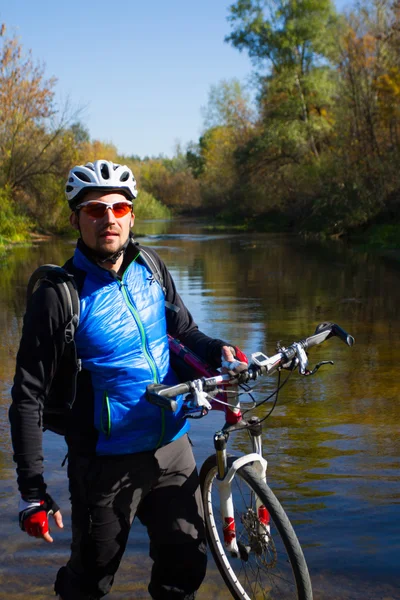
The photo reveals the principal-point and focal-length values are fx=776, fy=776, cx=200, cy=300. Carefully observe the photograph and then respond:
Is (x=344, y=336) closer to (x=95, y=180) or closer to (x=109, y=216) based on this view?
(x=109, y=216)

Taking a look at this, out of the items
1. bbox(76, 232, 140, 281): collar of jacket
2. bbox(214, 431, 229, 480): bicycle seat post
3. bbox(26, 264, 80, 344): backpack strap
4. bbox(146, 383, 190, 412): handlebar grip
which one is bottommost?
bbox(214, 431, 229, 480): bicycle seat post

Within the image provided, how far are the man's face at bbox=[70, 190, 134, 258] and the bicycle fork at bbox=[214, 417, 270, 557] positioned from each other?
0.93 m

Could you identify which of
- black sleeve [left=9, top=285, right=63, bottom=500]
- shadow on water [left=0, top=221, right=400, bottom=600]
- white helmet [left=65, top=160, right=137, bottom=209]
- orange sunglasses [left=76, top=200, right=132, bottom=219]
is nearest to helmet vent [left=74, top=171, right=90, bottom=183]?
white helmet [left=65, top=160, right=137, bottom=209]

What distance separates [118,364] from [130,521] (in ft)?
2.15

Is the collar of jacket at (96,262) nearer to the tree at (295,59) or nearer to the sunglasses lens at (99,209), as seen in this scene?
the sunglasses lens at (99,209)

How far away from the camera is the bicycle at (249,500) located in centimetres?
305

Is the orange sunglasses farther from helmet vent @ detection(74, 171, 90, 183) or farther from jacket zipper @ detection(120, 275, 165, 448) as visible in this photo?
jacket zipper @ detection(120, 275, 165, 448)

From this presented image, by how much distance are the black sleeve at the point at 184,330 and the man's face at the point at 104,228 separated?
0.28m

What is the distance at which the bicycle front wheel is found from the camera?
326cm

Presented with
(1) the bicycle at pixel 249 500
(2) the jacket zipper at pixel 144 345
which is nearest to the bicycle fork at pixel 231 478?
(1) the bicycle at pixel 249 500

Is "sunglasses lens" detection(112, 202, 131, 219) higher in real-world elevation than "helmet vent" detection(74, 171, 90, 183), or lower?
lower

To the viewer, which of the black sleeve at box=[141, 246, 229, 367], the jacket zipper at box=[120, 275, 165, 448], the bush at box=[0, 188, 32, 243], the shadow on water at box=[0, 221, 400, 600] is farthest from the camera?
the bush at box=[0, 188, 32, 243]

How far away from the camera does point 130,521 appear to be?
10.6ft

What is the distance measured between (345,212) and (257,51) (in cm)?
1935
